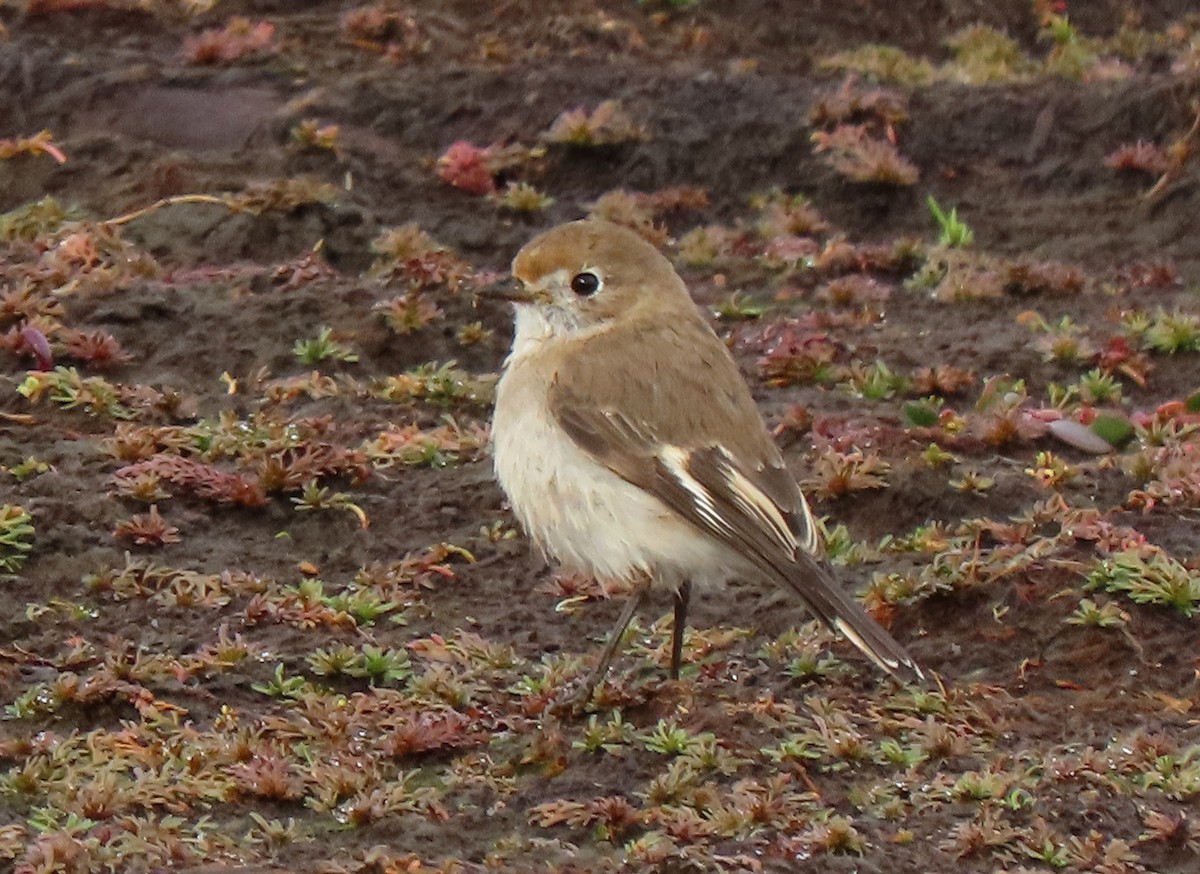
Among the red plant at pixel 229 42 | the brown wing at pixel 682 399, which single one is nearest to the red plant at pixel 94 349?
the brown wing at pixel 682 399

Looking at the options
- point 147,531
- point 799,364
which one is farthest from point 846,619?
point 799,364

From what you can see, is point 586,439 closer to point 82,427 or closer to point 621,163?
point 82,427

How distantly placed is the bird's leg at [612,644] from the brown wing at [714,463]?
337 millimetres

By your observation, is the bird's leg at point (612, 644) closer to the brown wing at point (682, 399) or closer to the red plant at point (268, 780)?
the brown wing at point (682, 399)

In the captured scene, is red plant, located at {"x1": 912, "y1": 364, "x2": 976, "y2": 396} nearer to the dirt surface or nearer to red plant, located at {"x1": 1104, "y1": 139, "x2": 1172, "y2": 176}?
the dirt surface

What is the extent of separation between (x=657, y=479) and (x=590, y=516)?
0.26m

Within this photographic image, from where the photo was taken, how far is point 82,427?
25.6 ft

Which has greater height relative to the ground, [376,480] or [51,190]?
[51,190]

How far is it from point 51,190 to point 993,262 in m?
4.98

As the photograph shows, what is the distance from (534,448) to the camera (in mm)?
6332

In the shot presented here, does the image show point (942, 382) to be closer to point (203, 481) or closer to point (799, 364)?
point (799, 364)

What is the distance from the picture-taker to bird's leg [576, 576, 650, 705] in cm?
598

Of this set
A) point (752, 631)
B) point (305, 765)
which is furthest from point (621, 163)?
point (305, 765)

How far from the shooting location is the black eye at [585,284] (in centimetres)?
685
